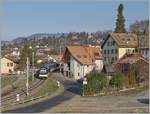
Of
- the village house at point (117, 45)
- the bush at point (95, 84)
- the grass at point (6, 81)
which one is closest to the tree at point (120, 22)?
the village house at point (117, 45)

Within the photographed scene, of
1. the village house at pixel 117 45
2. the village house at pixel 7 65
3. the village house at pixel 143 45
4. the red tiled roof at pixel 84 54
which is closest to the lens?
the village house at pixel 143 45

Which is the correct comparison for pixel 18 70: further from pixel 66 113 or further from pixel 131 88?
pixel 66 113

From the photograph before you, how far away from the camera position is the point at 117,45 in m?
85.1

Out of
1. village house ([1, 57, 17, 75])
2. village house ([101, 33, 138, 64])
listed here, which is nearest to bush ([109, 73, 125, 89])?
village house ([101, 33, 138, 64])

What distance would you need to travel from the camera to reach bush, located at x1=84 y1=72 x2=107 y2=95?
174 ft

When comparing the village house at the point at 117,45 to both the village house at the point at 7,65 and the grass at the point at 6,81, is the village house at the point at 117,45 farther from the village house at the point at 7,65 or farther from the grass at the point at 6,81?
the village house at the point at 7,65

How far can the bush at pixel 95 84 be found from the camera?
53.1 m

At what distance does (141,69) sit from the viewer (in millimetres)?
65312

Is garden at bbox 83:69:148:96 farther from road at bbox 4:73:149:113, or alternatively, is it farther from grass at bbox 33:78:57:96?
grass at bbox 33:78:57:96

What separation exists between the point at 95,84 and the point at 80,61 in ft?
94.4

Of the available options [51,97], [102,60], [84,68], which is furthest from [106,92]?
[102,60]

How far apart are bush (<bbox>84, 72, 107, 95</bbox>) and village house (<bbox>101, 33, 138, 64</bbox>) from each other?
29999mm

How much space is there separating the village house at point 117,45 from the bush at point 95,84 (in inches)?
1181

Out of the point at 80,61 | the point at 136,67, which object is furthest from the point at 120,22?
the point at 136,67
